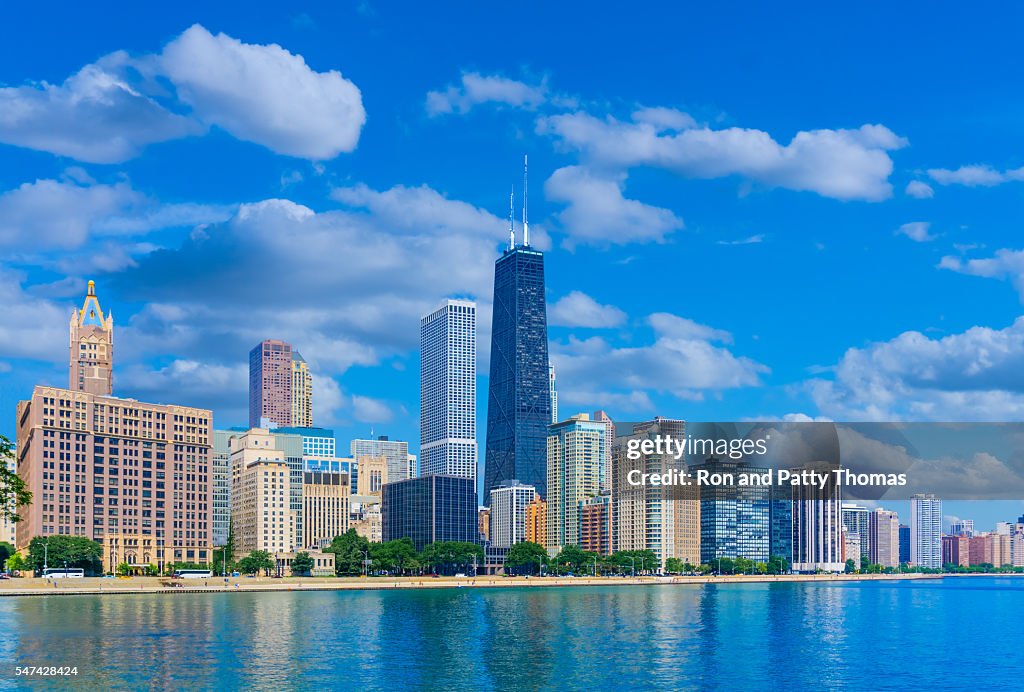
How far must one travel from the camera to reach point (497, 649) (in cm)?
11781

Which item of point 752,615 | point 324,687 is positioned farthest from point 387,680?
point 752,615

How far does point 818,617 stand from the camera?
17562 centimetres

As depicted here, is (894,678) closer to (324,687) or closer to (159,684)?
(324,687)

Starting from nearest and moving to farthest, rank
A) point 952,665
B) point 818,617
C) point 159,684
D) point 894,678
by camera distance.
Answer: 1. point 159,684
2. point 894,678
3. point 952,665
4. point 818,617

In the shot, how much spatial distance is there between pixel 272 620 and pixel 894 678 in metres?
82.9

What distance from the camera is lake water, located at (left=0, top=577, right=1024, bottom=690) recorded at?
95125mm

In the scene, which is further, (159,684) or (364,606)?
(364,606)

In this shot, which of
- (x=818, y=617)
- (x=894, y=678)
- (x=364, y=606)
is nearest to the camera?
(x=894, y=678)

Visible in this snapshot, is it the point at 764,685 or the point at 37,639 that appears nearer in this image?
the point at 764,685

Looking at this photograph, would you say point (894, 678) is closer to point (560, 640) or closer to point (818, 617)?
point (560, 640)

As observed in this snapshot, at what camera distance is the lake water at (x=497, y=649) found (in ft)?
312

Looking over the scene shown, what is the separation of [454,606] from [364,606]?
1507cm

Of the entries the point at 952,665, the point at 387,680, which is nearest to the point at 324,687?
the point at 387,680

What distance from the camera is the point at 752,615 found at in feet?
582
